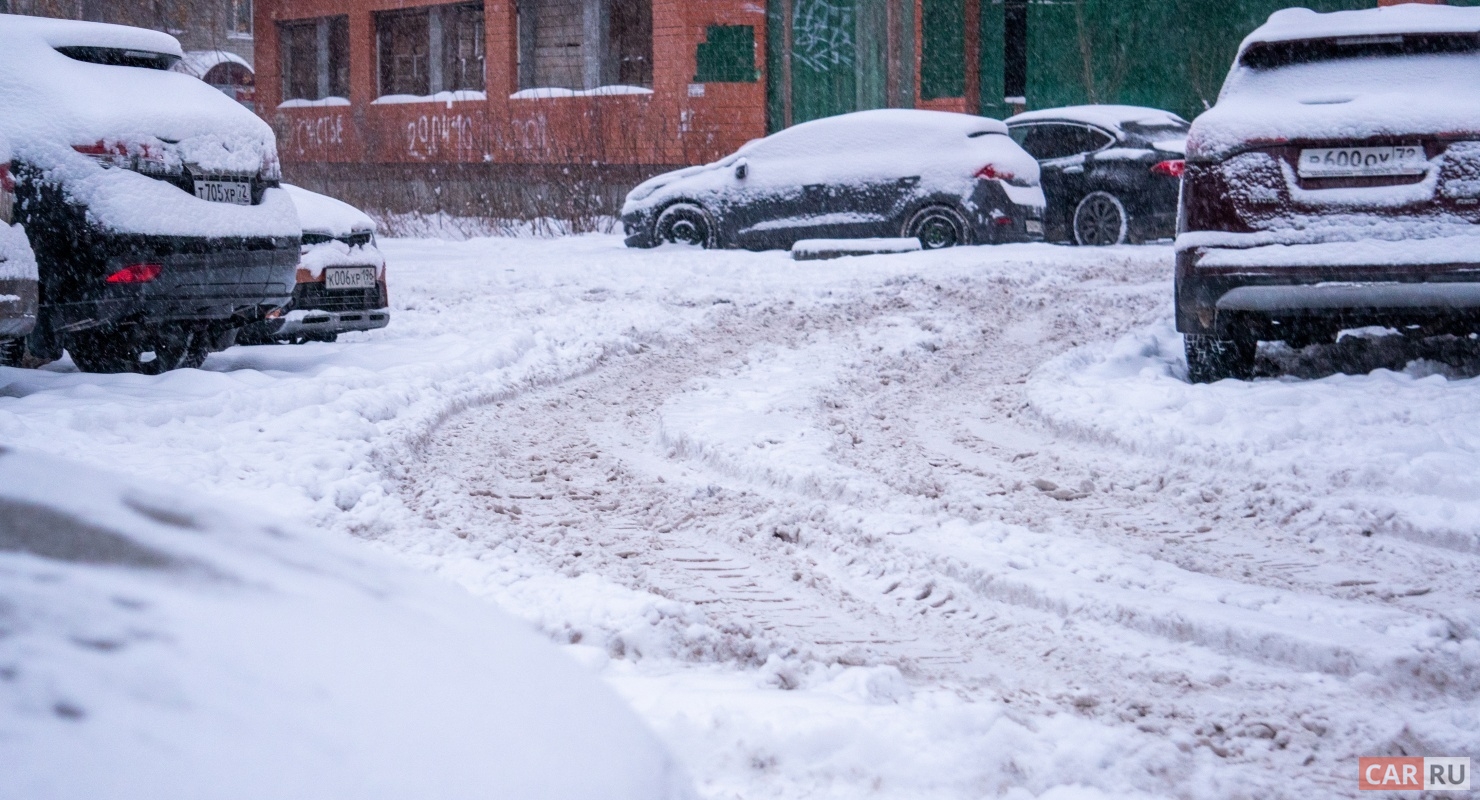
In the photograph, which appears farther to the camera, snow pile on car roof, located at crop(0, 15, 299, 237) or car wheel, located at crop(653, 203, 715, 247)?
car wheel, located at crop(653, 203, 715, 247)

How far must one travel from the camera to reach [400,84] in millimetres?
28844

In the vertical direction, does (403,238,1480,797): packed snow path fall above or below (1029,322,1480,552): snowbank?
below

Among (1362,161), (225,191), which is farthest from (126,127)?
(1362,161)

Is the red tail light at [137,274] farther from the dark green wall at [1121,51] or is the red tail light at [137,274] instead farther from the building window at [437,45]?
the building window at [437,45]

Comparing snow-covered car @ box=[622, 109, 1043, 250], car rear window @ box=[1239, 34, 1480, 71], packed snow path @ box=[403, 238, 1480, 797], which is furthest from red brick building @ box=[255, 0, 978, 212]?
packed snow path @ box=[403, 238, 1480, 797]

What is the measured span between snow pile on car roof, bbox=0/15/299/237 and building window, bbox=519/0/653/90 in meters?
18.2

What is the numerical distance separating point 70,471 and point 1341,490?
4.37 meters

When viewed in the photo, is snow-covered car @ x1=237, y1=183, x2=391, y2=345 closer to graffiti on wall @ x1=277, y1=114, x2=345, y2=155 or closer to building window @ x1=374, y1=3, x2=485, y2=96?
building window @ x1=374, y1=3, x2=485, y2=96

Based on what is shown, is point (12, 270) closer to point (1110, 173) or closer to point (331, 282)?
point (331, 282)

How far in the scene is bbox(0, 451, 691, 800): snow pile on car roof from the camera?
1.09 meters

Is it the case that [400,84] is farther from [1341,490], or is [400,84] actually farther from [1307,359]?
[1341,490]

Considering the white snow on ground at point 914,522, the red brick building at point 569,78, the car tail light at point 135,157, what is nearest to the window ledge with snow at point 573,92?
the red brick building at point 569,78

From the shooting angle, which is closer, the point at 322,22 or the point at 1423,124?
the point at 1423,124

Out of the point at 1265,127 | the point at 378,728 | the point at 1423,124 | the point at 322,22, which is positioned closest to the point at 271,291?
the point at 1265,127
